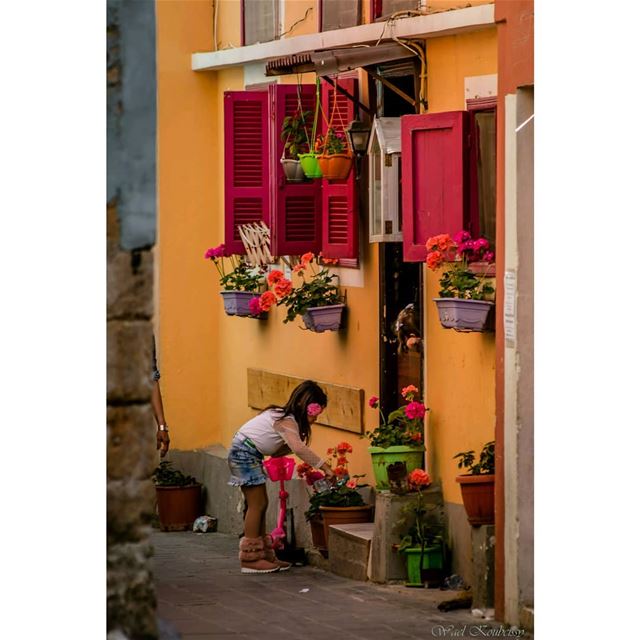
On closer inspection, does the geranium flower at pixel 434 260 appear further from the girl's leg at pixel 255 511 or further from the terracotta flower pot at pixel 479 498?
the girl's leg at pixel 255 511

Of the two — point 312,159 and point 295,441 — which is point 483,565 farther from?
point 312,159

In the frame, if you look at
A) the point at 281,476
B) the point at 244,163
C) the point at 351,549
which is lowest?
the point at 351,549

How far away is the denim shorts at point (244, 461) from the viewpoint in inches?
515

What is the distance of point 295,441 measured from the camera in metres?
12.8

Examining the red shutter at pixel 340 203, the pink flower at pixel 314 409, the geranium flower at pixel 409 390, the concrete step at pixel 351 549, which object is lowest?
the concrete step at pixel 351 549

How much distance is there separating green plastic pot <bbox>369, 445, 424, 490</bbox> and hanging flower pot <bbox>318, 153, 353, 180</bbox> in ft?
A: 7.20

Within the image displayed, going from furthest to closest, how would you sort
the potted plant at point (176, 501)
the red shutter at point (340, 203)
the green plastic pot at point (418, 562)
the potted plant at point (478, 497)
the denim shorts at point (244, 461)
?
the potted plant at point (176, 501), the red shutter at point (340, 203), the denim shorts at point (244, 461), the green plastic pot at point (418, 562), the potted plant at point (478, 497)

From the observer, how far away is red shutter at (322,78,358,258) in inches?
539

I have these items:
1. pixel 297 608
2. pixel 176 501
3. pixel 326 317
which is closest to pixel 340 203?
pixel 326 317

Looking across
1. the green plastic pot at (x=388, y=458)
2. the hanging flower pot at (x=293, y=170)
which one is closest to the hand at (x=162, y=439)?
the hanging flower pot at (x=293, y=170)

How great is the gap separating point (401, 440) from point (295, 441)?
75 centimetres

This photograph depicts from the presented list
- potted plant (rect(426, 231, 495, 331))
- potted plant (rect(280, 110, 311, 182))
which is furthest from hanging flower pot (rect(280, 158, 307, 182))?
potted plant (rect(426, 231, 495, 331))

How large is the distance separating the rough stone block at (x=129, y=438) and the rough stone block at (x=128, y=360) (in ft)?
0.15

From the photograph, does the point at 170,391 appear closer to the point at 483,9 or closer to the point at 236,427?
the point at 236,427
